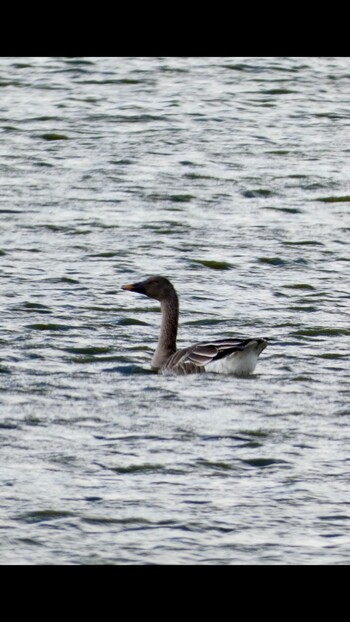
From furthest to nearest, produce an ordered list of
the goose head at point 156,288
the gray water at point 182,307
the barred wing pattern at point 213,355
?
the goose head at point 156,288, the barred wing pattern at point 213,355, the gray water at point 182,307

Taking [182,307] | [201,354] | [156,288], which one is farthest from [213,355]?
[182,307]

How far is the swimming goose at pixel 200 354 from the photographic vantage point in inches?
528

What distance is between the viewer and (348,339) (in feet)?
49.3

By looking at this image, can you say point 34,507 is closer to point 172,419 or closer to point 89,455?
point 89,455

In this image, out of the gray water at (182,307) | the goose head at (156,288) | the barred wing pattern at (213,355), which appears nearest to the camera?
the gray water at (182,307)

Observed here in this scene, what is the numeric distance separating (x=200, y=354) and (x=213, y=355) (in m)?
0.18

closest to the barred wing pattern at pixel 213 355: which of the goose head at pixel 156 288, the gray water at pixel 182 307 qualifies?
the gray water at pixel 182 307

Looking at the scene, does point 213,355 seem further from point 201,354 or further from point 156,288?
point 156,288

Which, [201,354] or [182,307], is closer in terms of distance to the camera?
[201,354]

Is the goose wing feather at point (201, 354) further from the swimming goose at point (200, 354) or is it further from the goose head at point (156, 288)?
the goose head at point (156, 288)

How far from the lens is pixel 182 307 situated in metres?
16.2

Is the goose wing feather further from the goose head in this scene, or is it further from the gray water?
the goose head

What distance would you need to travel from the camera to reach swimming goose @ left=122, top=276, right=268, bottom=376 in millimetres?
A: 13422

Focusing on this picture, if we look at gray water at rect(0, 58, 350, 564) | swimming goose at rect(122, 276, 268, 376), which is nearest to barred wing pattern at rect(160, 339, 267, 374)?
swimming goose at rect(122, 276, 268, 376)
